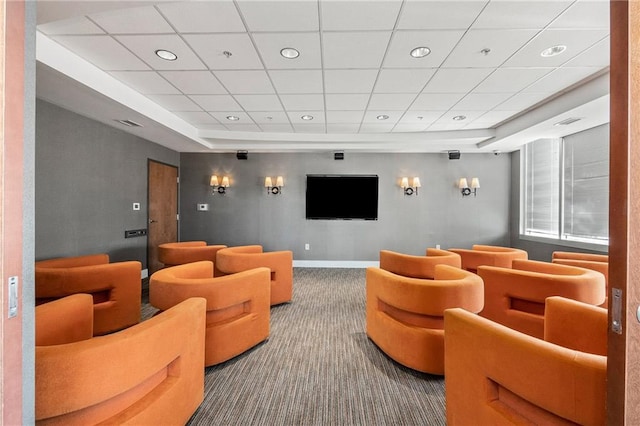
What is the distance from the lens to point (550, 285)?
2525mm

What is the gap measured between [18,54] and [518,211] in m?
7.44

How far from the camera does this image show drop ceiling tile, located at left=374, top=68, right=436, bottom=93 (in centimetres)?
303

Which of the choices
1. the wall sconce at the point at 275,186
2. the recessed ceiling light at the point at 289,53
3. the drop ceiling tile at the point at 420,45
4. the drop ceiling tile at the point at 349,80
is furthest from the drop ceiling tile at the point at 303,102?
the wall sconce at the point at 275,186

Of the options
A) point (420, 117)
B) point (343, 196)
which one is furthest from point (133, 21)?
point (343, 196)

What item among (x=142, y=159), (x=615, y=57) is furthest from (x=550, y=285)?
(x=142, y=159)

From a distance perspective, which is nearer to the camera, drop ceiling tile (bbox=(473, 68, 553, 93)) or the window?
drop ceiling tile (bbox=(473, 68, 553, 93))

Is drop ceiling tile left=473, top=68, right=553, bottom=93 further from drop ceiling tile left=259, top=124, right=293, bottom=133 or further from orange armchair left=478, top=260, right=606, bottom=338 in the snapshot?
drop ceiling tile left=259, top=124, right=293, bottom=133

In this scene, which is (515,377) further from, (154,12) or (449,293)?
(154,12)

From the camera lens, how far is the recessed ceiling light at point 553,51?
2.59 meters

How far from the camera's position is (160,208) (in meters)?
5.78

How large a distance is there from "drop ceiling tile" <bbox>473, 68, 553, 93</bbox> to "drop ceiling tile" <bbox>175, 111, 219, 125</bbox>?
3.99 m

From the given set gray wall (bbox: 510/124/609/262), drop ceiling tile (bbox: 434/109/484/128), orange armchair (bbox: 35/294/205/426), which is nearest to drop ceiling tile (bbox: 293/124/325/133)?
drop ceiling tile (bbox: 434/109/484/128)

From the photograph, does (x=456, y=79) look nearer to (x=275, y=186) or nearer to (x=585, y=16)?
(x=585, y=16)

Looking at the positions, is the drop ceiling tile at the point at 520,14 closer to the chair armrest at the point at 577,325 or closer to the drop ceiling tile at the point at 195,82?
the chair armrest at the point at 577,325
